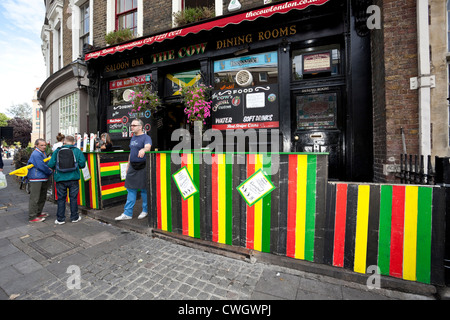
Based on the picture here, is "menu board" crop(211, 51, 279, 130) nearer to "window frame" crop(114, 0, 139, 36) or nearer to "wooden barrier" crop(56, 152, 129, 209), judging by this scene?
"wooden barrier" crop(56, 152, 129, 209)

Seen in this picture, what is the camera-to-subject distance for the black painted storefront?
4.54 metres

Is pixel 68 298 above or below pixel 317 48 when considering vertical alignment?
below

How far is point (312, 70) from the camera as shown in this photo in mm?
5160

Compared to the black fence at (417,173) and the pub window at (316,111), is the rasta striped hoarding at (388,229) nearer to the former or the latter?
the black fence at (417,173)

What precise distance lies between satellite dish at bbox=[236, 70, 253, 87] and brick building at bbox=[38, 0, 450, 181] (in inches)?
6.1

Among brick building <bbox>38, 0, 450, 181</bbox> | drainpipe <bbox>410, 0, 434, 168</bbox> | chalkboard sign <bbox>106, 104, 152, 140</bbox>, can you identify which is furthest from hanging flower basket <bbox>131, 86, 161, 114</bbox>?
drainpipe <bbox>410, 0, 434, 168</bbox>

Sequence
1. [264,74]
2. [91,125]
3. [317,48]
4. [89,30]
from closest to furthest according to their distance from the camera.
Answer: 1. [317,48]
2. [264,74]
3. [91,125]
4. [89,30]

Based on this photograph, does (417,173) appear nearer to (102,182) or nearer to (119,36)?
(102,182)

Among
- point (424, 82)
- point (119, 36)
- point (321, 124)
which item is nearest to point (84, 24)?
point (119, 36)

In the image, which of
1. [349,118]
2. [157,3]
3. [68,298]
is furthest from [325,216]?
[157,3]

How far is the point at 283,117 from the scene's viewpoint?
5.23 m

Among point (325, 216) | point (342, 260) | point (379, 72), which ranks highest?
point (379, 72)

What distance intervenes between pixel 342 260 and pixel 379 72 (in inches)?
154

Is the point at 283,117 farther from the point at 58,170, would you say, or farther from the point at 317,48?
the point at 58,170
